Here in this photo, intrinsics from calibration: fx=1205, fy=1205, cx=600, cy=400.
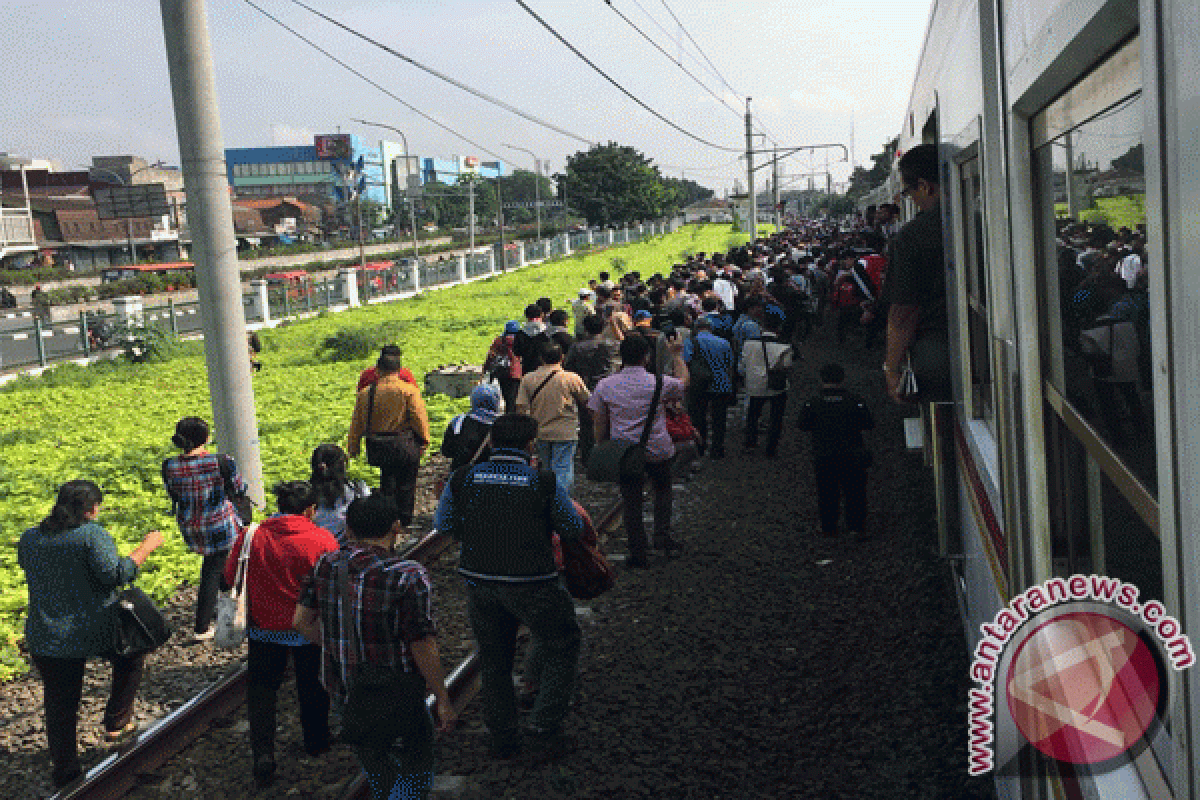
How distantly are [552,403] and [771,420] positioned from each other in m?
4.13

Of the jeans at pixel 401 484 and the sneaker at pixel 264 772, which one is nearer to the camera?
the sneaker at pixel 264 772

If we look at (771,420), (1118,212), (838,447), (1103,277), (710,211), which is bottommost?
(771,420)

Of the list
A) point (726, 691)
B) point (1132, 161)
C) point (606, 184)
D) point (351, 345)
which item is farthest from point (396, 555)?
point (606, 184)

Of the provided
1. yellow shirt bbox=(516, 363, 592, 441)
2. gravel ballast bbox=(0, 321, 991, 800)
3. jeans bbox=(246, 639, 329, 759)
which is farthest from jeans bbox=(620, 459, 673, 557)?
jeans bbox=(246, 639, 329, 759)

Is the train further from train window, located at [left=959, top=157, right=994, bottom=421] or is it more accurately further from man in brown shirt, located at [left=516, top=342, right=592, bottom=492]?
man in brown shirt, located at [left=516, top=342, right=592, bottom=492]

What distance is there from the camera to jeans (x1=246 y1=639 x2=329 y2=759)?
213 inches

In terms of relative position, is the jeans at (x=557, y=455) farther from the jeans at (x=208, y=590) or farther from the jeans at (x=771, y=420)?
the jeans at (x=771, y=420)

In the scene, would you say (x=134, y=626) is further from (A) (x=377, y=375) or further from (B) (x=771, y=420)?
(B) (x=771, y=420)

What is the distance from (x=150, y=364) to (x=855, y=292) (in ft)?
53.2

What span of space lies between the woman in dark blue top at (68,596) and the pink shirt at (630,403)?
3.49 meters

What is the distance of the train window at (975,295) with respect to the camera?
4.10 m

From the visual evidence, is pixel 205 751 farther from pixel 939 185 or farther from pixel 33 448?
pixel 33 448

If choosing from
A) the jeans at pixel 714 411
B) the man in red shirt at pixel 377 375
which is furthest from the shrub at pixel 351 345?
the man in red shirt at pixel 377 375

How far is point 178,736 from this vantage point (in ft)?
19.8
